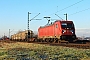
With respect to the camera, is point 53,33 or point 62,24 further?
point 53,33

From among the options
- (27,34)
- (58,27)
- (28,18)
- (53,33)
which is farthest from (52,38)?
(27,34)

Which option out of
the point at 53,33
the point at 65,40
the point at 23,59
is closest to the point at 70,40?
the point at 65,40

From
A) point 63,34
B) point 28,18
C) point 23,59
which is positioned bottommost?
point 23,59

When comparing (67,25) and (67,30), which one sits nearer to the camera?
(67,30)

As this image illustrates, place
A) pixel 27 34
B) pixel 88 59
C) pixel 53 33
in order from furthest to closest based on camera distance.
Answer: pixel 27 34 → pixel 53 33 → pixel 88 59

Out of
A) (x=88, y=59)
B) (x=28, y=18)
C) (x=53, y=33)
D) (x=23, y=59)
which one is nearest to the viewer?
(x=88, y=59)

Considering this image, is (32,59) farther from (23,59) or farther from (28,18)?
(28,18)

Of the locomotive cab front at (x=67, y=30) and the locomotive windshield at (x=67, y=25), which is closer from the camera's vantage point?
the locomotive cab front at (x=67, y=30)

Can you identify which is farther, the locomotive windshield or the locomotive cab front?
the locomotive windshield

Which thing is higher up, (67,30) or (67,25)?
(67,25)

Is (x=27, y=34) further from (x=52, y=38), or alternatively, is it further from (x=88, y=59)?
(x=88, y=59)

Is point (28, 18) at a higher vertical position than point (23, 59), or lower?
higher

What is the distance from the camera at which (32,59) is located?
1258cm

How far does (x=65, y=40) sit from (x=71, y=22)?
3.22 metres
